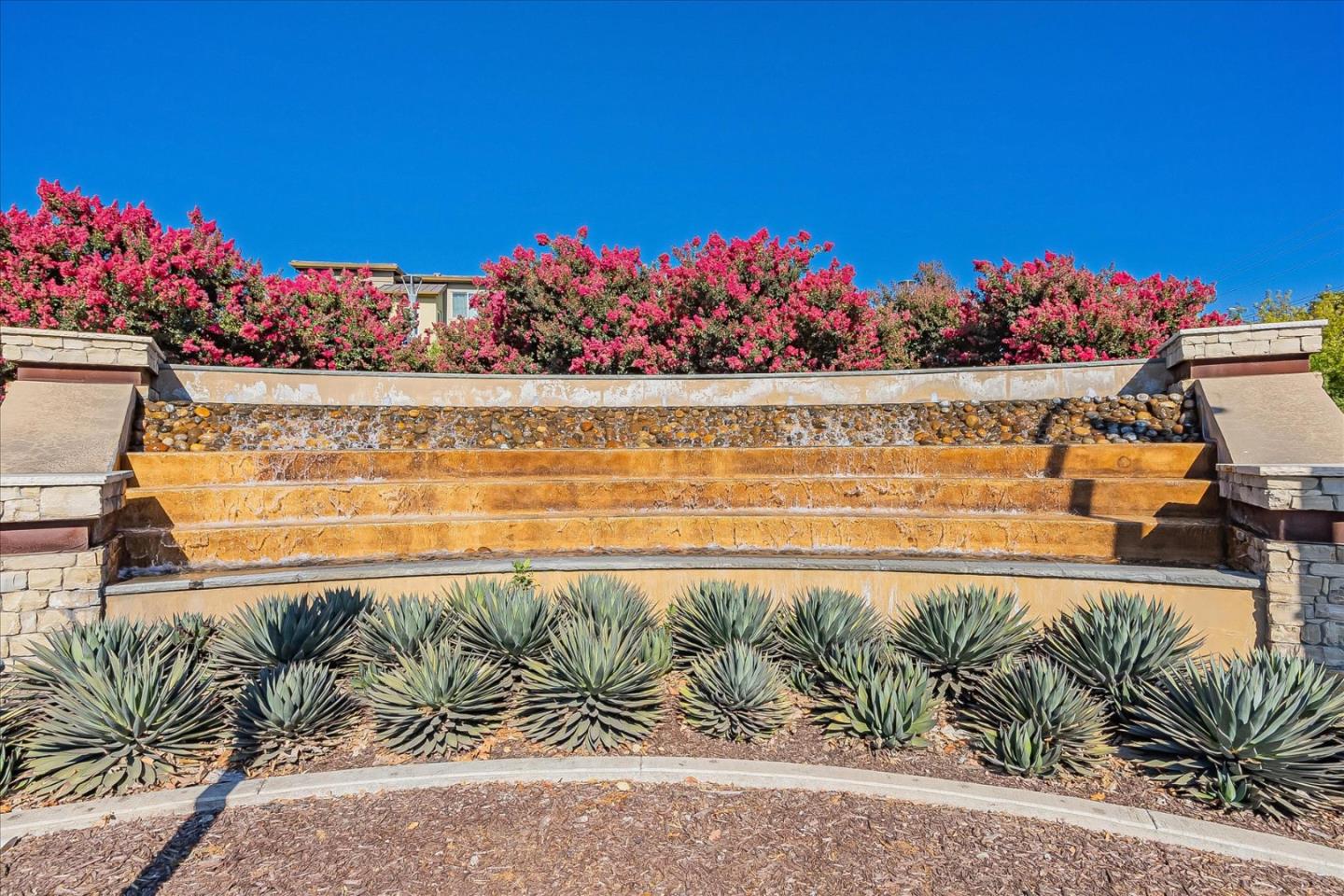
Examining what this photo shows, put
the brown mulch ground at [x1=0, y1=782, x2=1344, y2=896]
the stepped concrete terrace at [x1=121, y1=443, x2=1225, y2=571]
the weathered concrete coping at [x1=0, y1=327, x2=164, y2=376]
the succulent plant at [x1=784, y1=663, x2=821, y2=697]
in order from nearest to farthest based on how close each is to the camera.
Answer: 1. the brown mulch ground at [x1=0, y1=782, x2=1344, y2=896]
2. the succulent plant at [x1=784, y1=663, x2=821, y2=697]
3. the stepped concrete terrace at [x1=121, y1=443, x2=1225, y2=571]
4. the weathered concrete coping at [x1=0, y1=327, x2=164, y2=376]

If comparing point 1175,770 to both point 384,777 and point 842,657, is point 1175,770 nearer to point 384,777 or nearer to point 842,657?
point 842,657

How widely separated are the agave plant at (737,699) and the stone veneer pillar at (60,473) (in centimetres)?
486

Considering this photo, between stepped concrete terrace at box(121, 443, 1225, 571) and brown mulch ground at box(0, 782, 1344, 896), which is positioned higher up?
stepped concrete terrace at box(121, 443, 1225, 571)

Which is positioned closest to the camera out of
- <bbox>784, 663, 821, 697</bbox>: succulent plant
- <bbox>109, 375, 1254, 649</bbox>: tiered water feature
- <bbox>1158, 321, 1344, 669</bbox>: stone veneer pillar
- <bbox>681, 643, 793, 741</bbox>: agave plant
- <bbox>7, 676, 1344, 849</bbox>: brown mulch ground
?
<bbox>7, 676, 1344, 849</bbox>: brown mulch ground

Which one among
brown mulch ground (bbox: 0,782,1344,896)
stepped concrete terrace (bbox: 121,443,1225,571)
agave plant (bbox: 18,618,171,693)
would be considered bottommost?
brown mulch ground (bbox: 0,782,1344,896)

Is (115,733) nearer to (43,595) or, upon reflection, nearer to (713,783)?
(43,595)

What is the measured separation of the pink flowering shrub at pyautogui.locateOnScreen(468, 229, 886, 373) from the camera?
12.5 m

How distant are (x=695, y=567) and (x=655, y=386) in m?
4.46

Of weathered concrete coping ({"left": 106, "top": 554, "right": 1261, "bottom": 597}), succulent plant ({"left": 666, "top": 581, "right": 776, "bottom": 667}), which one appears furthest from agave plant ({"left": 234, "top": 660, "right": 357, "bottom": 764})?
succulent plant ({"left": 666, "top": 581, "right": 776, "bottom": 667})

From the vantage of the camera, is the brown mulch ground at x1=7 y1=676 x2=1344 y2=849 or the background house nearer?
the brown mulch ground at x1=7 y1=676 x2=1344 y2=849

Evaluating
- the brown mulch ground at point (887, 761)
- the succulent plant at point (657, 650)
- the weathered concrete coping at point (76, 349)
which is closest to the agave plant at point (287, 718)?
the brown mulch ground at point (887, 761)

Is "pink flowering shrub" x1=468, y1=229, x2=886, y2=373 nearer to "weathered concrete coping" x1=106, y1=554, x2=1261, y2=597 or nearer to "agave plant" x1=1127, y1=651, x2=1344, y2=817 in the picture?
"weathered concrete coping" x1=106, y1=554, x2=1261, y2=597

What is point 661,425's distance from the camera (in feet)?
32.5

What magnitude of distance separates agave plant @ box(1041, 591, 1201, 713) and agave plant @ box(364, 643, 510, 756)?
159 inches
